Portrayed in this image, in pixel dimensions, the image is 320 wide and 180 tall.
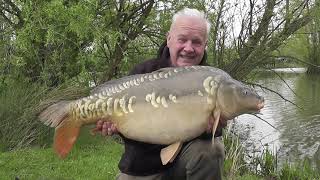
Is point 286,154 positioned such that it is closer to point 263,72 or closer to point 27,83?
point 263,72

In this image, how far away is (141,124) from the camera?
2705 mm

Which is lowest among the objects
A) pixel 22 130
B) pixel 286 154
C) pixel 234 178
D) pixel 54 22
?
pixel 286 154

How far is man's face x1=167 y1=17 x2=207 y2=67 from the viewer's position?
3025mm

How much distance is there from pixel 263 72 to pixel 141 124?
661 centimetres

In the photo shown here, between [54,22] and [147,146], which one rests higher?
[54,22]

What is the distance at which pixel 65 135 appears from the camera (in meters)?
2.88

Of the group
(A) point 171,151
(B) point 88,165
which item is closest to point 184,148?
(A) point 171,151

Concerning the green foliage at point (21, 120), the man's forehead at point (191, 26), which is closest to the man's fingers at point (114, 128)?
the man's forehead at point (191, 26)

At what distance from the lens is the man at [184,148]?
9.86ft

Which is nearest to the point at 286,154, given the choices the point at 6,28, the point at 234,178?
the point at 234,178

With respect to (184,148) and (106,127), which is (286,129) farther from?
(106,127)

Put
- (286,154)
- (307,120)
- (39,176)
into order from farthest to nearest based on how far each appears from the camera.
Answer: (307,120), (286,154), (39,176)

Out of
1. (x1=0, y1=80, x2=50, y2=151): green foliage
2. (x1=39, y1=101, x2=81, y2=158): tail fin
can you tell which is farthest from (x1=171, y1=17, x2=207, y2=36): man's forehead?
(x1=0, y1=80, x2=50, y2=151): green foliage

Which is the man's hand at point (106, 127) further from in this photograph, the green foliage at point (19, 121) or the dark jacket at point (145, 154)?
the green foliage at point (19, 121)
